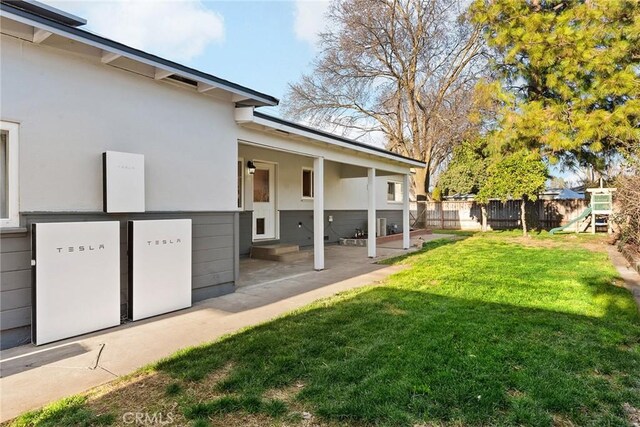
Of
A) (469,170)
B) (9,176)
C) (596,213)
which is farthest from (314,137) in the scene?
(596,213)

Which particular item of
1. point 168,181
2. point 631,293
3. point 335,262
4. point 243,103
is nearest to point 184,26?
point 243,103

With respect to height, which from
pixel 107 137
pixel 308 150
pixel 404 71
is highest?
pixel 404 71

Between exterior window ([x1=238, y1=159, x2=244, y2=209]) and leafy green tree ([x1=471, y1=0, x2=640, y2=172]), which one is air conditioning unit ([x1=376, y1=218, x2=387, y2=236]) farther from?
exterior window ([x1=238, y1=159, x2=244, y2=209])

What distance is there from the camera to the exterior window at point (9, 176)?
12.1 ft

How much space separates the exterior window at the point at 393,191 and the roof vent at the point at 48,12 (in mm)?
13954

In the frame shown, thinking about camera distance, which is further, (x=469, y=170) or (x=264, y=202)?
(x=469, y=170)

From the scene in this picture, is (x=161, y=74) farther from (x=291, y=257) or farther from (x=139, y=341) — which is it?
(x=291, y=257)

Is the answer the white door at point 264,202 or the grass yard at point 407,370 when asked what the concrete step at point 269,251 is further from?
the grass yard at point 407,370

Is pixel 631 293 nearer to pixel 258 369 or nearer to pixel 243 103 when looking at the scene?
pixel 258 369

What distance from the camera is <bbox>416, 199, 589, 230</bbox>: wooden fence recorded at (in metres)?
18.0

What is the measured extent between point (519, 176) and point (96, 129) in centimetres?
1533

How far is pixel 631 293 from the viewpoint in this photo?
18.2 ft

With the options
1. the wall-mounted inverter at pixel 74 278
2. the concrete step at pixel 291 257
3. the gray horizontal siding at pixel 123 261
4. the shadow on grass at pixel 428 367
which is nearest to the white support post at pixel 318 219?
the concrete step at pixel 291 257

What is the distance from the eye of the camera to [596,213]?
48.9 feet
